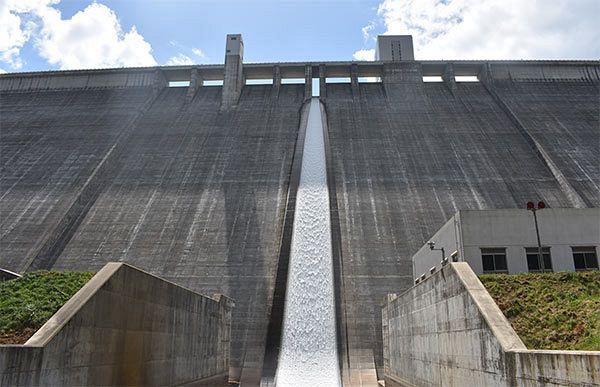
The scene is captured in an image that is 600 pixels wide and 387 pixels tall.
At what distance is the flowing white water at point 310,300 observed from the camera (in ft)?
50.2

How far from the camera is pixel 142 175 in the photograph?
25.5 m

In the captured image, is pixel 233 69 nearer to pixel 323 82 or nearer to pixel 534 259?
pixel 323 82

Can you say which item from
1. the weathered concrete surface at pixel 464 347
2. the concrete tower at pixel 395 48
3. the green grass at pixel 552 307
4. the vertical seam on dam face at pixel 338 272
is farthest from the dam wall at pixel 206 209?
the concrete tower at pixel 395 48

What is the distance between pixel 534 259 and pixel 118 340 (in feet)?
34.7

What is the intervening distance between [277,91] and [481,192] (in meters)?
17.2

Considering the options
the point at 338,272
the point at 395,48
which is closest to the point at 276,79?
the point at 395,48

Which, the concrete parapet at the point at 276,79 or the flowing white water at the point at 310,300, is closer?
the flowing white water at the point at 310,300

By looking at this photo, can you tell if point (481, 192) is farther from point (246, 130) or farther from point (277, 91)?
point (277, 91)

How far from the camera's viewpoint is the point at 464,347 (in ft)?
25.9

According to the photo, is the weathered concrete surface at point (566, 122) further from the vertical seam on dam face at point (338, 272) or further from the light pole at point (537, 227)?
the vertical seam on dam face at point (338, 272)

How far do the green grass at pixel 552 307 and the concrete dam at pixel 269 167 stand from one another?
657 cm

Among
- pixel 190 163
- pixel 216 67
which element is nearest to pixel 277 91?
pixel 216 67

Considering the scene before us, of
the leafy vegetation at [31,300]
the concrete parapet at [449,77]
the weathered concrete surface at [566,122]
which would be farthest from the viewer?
the concrete parapet at [449,77]

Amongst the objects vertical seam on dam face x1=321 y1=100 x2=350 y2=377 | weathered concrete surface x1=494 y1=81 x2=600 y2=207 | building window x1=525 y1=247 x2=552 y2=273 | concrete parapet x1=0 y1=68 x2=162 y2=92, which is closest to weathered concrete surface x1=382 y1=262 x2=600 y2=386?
vertical seam on dam face x1=321 y1=100 x2=350 y2=377
